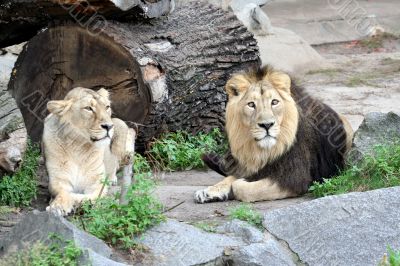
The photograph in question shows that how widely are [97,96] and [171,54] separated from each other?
1.51 meters

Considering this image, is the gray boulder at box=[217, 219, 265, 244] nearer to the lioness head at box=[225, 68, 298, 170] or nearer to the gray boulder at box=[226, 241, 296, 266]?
the gray boulder at box=[226, 241, 296, 266]

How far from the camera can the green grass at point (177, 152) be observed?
9109mm

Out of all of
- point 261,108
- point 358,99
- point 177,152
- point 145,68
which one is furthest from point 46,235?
point 358,99

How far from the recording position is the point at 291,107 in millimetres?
7652

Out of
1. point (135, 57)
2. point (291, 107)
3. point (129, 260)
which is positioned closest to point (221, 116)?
point (135, 57)

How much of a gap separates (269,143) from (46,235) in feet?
7.12

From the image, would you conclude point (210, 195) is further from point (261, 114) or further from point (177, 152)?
point (177, 152)

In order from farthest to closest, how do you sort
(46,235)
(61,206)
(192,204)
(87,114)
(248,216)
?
(87,114) → (192,204) → (61,206) → (248,216) → (46,235)

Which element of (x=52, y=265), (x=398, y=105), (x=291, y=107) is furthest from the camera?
(x=398, y=105)

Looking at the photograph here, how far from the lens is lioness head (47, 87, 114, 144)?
7.70 m

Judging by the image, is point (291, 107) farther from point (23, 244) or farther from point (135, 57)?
point (23, 244)

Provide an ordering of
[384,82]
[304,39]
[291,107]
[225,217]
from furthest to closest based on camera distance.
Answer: [304,39], [384,82], [291,107], [225,217]

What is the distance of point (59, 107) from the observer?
7.79 meters

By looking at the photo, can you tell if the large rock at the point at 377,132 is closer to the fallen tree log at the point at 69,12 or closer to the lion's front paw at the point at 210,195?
the lion's front paw at the point at 210,195
